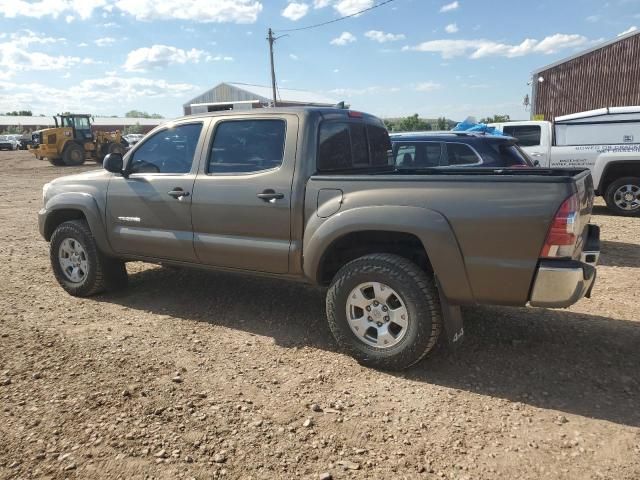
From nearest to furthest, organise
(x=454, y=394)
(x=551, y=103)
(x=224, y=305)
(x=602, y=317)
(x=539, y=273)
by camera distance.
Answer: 1. (x=539, y=273)
2. (x=454, y=394)
3. (x=602, y=317)
4. (x=224, y=305)
5. (x=551, y=103)

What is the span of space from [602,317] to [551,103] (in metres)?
25.7

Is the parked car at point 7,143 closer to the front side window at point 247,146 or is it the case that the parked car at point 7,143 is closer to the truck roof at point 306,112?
the truck roof at point 306,112

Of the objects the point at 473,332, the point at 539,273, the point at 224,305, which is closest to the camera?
the point at 539,273

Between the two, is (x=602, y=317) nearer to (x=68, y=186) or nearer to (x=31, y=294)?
→ (x=68, y=186)

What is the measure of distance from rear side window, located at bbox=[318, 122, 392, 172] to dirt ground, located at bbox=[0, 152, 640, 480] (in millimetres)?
1449

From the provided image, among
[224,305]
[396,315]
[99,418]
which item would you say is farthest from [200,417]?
[224,305]

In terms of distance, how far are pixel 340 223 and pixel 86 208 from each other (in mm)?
2852

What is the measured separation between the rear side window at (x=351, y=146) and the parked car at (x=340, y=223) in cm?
2

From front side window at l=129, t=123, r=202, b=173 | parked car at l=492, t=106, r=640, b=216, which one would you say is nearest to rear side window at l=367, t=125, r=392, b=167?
front side window at l=129, t=123, r=202, b=173

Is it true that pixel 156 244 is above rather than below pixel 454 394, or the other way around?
above

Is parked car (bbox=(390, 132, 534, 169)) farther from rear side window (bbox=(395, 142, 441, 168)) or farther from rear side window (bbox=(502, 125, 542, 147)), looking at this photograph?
rear side window (bbox=(502, 125, 542, 147))

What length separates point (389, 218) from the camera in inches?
134

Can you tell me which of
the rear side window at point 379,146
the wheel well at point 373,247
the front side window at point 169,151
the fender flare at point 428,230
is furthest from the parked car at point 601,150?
the front side window at point 169,151

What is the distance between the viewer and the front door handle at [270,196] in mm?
3896
